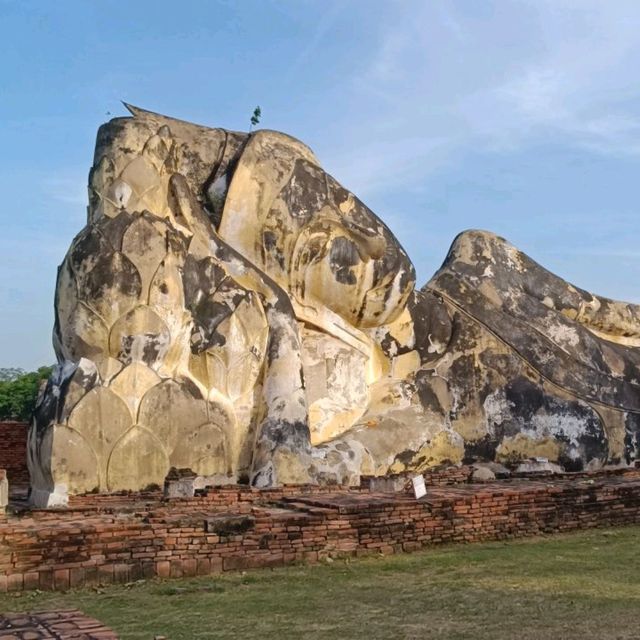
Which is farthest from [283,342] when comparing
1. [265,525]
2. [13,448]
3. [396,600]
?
[13,448]

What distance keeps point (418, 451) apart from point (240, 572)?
14.3 feet

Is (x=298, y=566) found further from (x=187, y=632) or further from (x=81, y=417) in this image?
(x=81, y=417)

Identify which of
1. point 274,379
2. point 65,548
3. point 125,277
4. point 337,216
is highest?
point 337,216

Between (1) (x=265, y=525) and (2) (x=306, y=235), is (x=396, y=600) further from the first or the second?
(2) (x=306, y=235)

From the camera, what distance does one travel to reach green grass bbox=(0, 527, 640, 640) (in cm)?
444

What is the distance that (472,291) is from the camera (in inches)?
462

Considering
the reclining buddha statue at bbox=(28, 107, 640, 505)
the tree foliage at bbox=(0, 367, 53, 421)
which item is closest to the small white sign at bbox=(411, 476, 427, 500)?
the reclining buddha statue at bbox=(28, 107, 640, 505)

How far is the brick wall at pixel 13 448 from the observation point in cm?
1438

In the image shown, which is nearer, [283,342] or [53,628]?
[53,628]

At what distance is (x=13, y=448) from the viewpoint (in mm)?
14750

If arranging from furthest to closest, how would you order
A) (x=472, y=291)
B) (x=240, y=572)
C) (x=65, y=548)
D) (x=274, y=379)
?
(x=472, y=291) < (x=274, y=379) < (x=240, y=572) < (x=65, y=548)

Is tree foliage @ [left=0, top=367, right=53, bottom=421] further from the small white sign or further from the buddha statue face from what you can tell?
the small white sign

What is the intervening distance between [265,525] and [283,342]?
10.8ft

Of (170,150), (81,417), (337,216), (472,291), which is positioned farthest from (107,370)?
(472,291)
